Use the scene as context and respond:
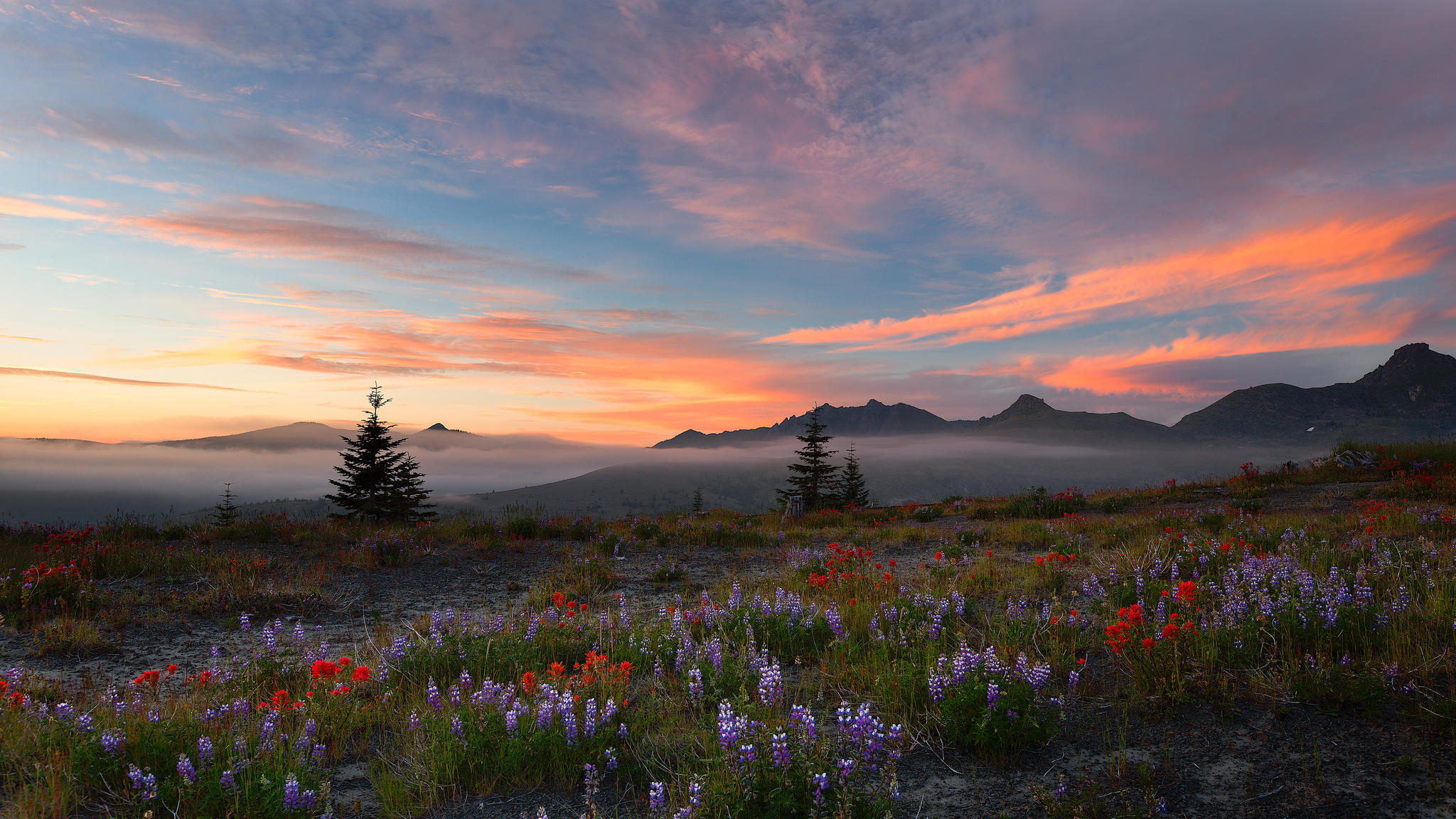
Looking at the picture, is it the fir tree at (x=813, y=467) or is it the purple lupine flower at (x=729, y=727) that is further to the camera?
the fir tree at (x=813, y=467)

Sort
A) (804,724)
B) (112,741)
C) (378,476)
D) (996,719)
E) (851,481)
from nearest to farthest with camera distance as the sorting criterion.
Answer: (804,724), (112,741), (996,719), (378,476), (851,481)

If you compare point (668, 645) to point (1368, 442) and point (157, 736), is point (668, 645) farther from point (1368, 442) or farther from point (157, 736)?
point (1368, 442)

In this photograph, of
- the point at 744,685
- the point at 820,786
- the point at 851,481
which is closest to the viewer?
the point at 820,786

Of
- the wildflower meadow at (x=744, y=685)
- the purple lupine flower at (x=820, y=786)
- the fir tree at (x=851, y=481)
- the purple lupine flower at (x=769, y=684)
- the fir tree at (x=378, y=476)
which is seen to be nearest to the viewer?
the purple lupine flower at (x=820, y=786)

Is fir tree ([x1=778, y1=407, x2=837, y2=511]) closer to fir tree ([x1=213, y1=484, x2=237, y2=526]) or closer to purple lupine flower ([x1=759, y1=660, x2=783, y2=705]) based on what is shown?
fir tree ([x1=213, y1=484, x2=237, y2=526])

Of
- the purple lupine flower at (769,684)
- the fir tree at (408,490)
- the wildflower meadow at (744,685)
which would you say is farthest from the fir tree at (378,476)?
the purple lupine flower at (769,684)

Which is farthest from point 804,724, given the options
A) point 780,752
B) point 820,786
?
point 820,786

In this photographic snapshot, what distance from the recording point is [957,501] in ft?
69.4

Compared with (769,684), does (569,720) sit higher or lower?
lower

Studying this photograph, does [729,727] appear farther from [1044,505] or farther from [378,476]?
[378,476]

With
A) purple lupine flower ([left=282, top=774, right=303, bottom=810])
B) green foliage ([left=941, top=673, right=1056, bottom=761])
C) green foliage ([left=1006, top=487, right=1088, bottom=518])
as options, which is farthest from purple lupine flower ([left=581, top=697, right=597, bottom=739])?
green foliage ([left=1006, top=487, right=1088, bottom=518])

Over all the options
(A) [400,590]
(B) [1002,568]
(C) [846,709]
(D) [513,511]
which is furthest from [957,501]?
(C) [846,709]

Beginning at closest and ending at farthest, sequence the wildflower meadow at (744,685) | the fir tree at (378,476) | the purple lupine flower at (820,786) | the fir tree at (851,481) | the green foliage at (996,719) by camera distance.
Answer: the purple lupine flower at (820,786) → the wildflower meadow at (744,685) → the green foliage at (996,719) → the fir tree at (378,476) → the fir tree at (851,481)

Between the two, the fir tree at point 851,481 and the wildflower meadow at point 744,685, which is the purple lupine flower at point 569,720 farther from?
the fir tree at point 851,481
